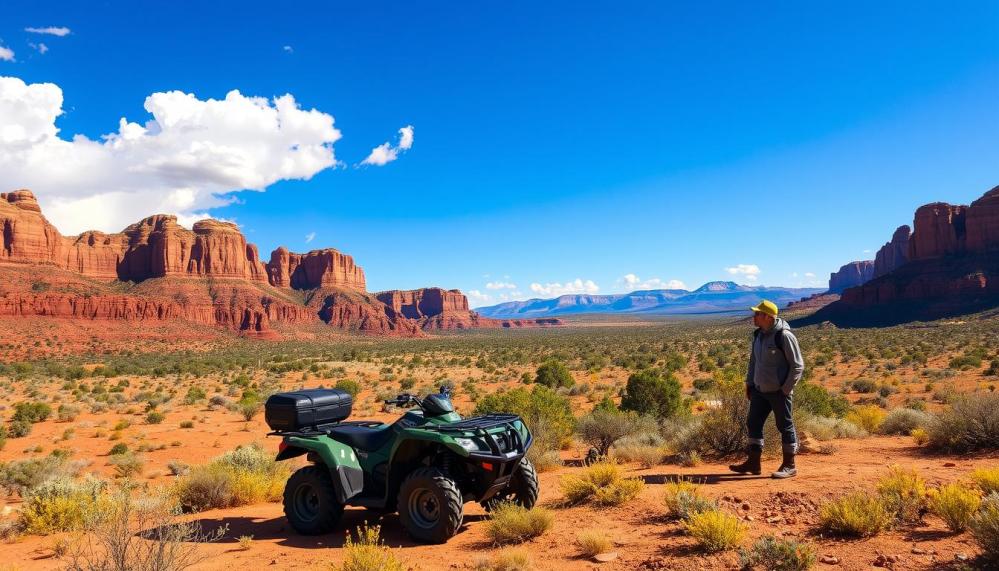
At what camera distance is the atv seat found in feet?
20.4

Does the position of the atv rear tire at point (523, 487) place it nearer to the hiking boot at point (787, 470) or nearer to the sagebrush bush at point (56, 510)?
the hiking boot at point (787, 470)

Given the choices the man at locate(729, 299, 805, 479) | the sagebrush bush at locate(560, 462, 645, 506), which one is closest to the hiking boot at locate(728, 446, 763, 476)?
the man at locate(729, 299, 805, 479)

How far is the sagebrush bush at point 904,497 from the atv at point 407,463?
3.42m

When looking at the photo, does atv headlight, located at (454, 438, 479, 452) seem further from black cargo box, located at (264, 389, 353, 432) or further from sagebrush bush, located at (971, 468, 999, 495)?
sagebrush bush, located at (971, 468, 999, 495)

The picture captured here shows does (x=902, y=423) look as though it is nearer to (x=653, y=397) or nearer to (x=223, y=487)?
(x=653, y=397)

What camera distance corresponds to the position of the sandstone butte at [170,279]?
82438 mm

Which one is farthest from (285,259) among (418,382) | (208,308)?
(418,382)

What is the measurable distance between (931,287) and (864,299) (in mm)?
9624

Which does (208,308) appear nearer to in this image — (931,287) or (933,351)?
(933,351)

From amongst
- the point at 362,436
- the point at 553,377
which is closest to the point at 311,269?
the point at 553,377

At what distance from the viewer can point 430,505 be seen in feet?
18.7

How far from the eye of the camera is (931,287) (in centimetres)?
8338

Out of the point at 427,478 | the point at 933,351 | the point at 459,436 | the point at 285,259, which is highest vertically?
the point at 285,259

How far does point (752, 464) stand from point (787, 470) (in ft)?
1.48
